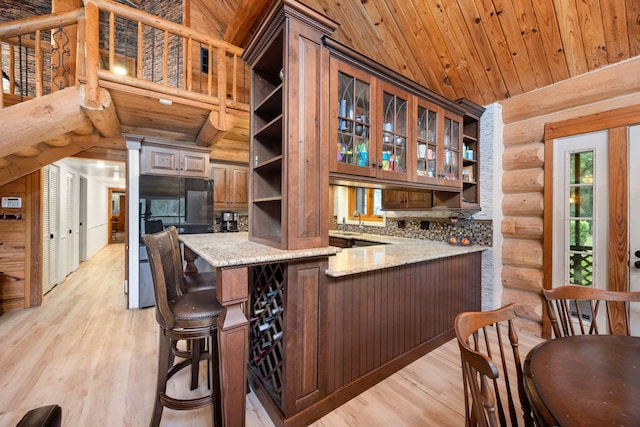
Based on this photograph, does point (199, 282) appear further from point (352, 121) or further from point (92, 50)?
point (92, 50)

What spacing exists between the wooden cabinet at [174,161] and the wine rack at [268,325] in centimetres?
246

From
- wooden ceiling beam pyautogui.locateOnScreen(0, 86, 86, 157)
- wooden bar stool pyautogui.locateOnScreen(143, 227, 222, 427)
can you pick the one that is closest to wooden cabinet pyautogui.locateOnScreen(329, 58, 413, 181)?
wooden bar stool pyautogui.locateOnScreen(143, 227, 222, 427)

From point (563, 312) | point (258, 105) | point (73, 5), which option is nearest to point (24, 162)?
point (73, 5)

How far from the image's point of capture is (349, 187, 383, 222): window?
448 cm

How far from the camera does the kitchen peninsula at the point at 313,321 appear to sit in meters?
1.35

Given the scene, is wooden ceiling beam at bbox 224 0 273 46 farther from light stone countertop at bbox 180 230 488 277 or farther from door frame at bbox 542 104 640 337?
door frame at bbox 542 104 640 337

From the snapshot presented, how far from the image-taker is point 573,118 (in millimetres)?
2559

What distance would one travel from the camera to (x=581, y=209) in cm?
256

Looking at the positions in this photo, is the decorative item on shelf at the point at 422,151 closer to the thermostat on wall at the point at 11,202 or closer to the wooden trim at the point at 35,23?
the wooden trim at the point at 35,23

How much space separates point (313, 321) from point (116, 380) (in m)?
1.71

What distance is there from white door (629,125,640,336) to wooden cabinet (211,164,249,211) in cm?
465

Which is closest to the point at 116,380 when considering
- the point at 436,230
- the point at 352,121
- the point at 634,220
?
the point at 352,121

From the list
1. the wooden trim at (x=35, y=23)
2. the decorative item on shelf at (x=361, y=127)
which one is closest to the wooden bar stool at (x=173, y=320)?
the decorative item on shelf at (x=361, y=127)

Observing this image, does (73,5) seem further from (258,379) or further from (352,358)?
(352,358)
